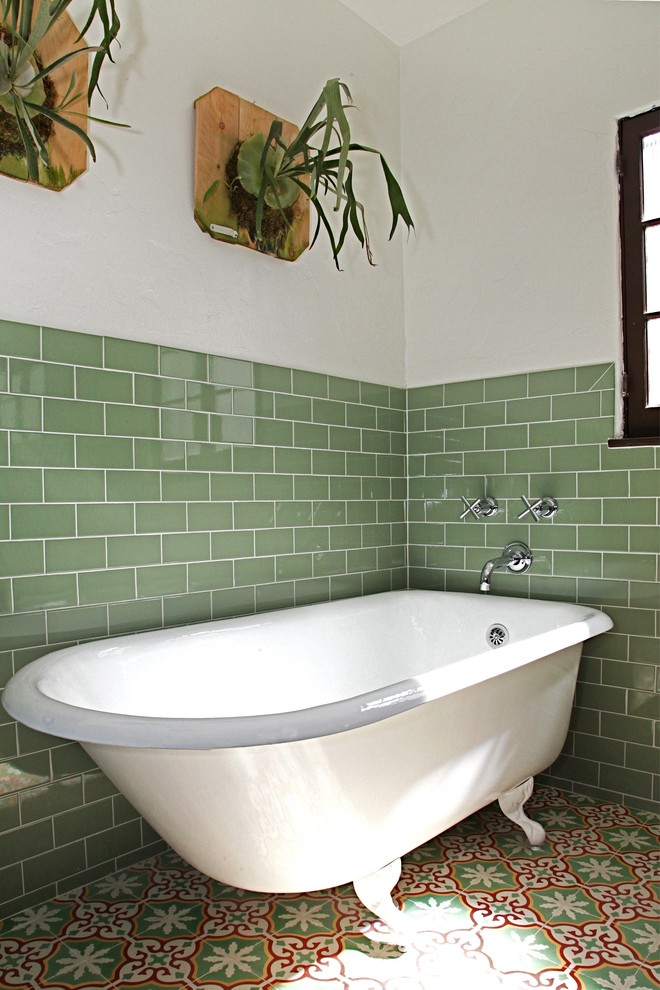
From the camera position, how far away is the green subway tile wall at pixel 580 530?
2.50 meters

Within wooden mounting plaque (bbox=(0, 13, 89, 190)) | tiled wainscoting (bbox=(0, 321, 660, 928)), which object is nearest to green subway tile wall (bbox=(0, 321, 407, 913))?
tiled wainscoting (bbox=(0, 321, 660, 928))

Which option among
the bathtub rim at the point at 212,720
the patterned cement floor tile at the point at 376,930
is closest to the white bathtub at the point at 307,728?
the bathtub rim at the point at 212,720

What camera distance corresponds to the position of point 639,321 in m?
2.57

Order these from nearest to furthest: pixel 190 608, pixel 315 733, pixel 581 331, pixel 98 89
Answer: pixel 315 733 → pixel 98 89 → pixel 190 608 → pixel 581 331

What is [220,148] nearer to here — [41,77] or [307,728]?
[41,77]

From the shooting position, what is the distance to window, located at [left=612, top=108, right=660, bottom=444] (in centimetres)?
254

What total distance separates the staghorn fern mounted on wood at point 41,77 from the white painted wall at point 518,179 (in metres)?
1.47

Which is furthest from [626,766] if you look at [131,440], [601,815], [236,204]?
[236,204]

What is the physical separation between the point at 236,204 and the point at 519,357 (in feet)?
3.85

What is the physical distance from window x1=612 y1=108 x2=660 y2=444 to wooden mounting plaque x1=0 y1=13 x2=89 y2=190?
69.7 inches

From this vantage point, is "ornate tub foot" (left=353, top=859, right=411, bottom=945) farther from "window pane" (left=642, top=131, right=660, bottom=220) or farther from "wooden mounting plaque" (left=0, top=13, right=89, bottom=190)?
"window pane" (left=642, top=131, right=660, bottom=220)

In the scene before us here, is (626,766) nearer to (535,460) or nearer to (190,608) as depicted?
(535,460)

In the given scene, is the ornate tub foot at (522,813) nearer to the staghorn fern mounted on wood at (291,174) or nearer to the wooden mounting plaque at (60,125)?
the staghorn fern mounted on wood at (291,174)

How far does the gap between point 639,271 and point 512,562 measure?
1.10 metres
